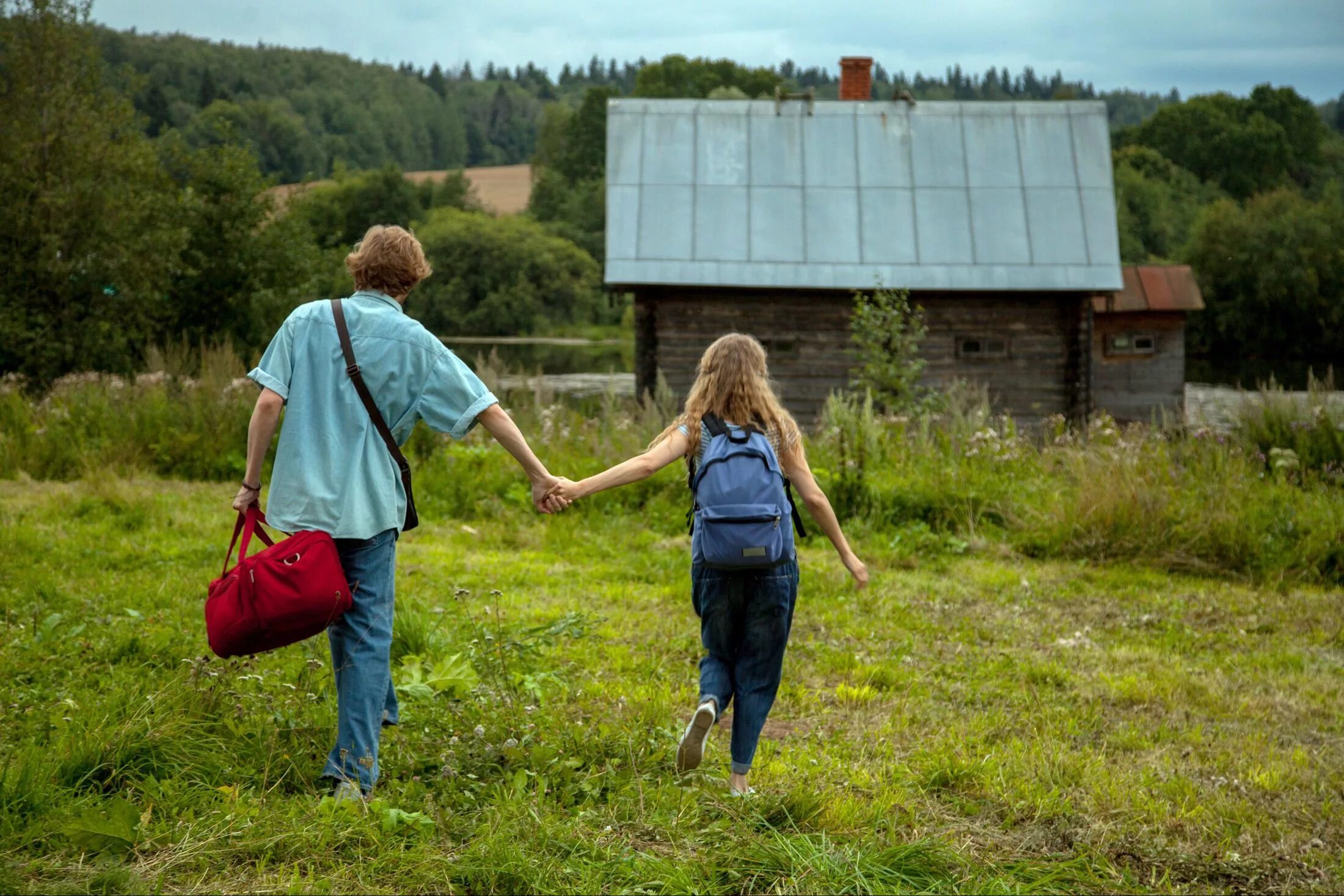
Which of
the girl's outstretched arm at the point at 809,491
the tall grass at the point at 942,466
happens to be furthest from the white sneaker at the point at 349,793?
the tall grass at the point at 942,466

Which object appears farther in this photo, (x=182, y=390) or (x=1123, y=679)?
(x=182, y=390)

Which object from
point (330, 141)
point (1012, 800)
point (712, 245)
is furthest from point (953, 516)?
point (330, 141)

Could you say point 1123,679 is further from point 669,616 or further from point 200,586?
point 200,586

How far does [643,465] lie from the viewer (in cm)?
395

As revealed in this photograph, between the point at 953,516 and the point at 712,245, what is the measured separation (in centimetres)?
951

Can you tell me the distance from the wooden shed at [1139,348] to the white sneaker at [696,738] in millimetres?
20311

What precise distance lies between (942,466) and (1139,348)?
15.0m

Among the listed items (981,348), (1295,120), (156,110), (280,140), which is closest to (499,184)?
(280,140)

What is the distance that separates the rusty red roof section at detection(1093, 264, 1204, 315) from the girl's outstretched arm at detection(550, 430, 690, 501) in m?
19.8

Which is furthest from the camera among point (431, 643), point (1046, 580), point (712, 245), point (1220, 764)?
point (712, 245)

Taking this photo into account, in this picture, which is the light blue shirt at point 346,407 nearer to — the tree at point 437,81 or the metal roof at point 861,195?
the metal roof at point 861,195

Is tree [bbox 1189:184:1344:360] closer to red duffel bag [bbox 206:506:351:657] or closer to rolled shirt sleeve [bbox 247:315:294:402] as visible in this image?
rolled shirt sleeve [bbox 247:315:294:402]

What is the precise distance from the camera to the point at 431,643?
539cm

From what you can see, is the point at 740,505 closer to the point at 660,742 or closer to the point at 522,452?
the point at 522,452
